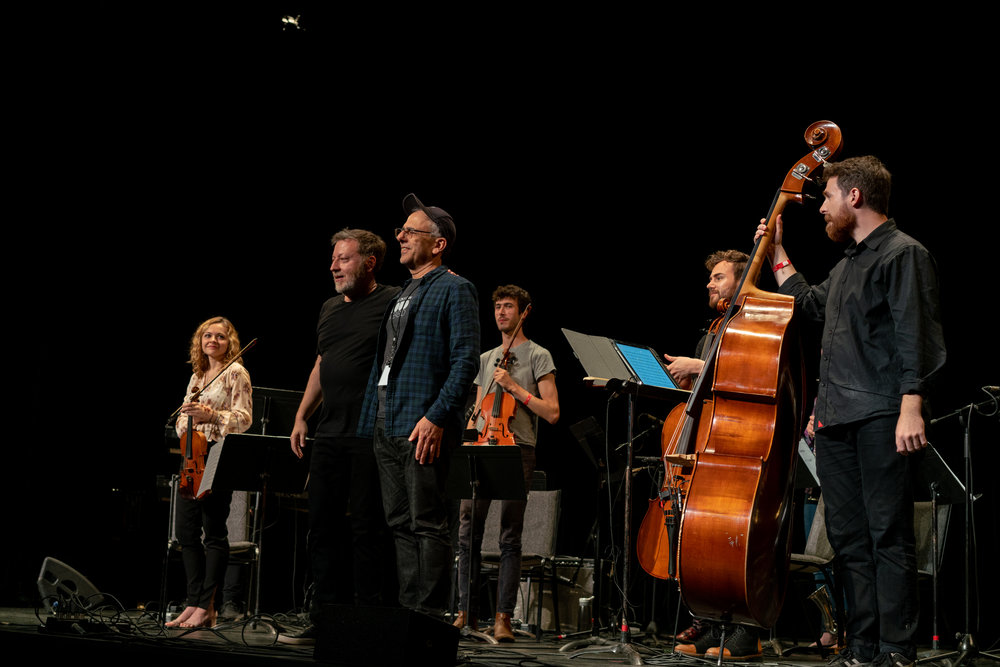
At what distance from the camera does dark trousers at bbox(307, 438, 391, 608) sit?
374cm

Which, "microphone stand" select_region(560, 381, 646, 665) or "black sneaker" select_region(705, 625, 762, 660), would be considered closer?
"microphone stand" select_region(560, 381, 646, 665)

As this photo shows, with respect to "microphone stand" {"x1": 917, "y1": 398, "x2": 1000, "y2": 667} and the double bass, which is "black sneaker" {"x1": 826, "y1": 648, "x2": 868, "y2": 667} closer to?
the double bass

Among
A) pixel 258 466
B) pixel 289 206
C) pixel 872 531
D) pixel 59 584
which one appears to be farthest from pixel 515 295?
pixel 289 206

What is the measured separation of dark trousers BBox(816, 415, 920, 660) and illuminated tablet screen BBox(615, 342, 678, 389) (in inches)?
35.8

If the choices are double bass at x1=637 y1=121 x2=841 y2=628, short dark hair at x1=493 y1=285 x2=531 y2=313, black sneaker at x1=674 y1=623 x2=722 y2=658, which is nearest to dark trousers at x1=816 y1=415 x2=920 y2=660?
double bass at x1=637 y1=121 x2=841 y2=628

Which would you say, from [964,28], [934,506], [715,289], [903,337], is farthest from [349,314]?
[964,28]

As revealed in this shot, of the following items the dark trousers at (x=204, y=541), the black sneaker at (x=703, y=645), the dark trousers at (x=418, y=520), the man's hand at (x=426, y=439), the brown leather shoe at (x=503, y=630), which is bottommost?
the brown leather shoe at (x=503, y=630)

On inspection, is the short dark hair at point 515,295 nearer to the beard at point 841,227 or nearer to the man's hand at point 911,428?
the beard at point 841,227

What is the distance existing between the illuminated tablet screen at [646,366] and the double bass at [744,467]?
0.63 meters

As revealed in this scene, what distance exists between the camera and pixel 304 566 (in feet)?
23.8

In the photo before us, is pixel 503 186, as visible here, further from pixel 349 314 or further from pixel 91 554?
pixel 91 554

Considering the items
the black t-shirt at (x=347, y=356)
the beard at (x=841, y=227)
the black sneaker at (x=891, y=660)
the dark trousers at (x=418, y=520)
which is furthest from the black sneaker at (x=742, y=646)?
the black t-shirt at (x=347, y=356)

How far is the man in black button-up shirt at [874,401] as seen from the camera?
9.37ft

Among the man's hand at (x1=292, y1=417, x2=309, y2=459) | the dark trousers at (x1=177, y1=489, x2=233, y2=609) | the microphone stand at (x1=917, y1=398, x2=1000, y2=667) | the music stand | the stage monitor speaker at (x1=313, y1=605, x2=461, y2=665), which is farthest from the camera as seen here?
the dark trousers at (x1=177, y1=489, x2=233, y2=609)
